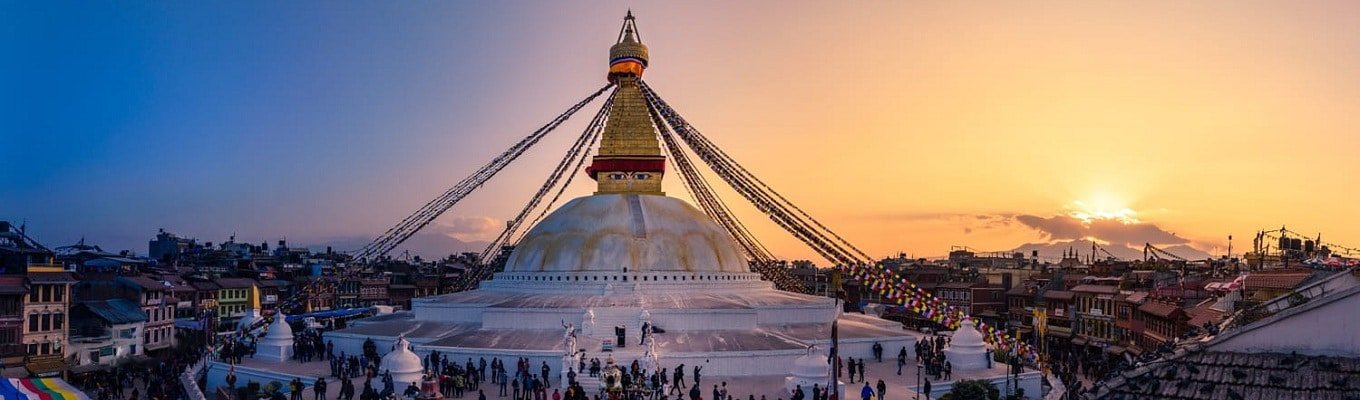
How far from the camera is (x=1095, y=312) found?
127 ft

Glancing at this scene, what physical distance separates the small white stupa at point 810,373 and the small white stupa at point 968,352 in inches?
182

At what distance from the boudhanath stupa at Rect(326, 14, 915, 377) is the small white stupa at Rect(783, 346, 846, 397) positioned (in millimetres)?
2220

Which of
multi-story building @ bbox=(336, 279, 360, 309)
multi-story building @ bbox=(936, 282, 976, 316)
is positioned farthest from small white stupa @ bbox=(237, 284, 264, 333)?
multi-story building @ bbox=(936, 282, 976, 316)

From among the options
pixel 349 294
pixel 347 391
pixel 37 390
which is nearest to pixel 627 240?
pixel 347 391

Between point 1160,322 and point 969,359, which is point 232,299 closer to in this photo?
point 969,359

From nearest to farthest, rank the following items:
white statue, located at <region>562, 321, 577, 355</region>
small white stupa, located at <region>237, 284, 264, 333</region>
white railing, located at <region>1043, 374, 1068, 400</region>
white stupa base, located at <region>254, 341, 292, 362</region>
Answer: white statue, located at <region>562, 321, 577, 355</region>, white railing, located at <region>1043, 374, 1068, 400</region>, white stupa base, located at <region>254, 341, 292, 362</region>, small white stupa, located at <region>237, 284, 264, 333</region>

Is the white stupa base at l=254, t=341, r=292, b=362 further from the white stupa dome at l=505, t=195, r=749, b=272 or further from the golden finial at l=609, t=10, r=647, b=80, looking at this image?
the golden finial at l=609, t=10, r=647, b=80

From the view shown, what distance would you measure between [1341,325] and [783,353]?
11.0 meters

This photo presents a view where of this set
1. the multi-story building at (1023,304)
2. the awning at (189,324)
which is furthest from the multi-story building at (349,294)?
the multi-story building at (1023,304)

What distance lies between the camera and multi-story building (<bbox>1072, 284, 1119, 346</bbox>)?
37656 mm

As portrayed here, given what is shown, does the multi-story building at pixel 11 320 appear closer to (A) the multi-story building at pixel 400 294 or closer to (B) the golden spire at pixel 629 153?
(B) the golden spire at pixel 629 153

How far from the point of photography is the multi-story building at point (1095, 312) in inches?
1483

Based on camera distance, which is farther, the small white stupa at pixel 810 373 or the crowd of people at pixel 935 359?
the crowd of people at pixel 935 359

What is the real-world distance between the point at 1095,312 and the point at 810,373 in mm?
23391
